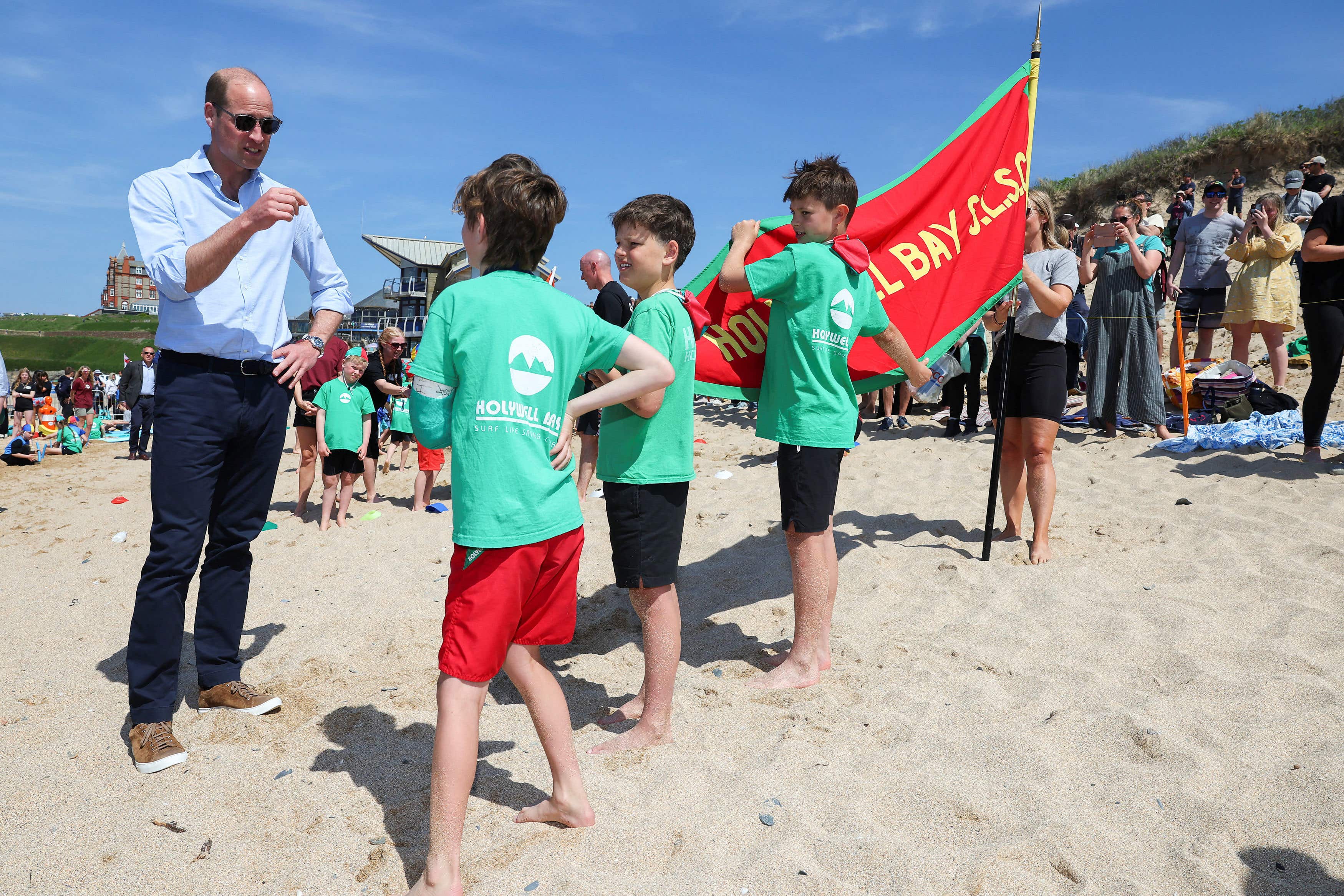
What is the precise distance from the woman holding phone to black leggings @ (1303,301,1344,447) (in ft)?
5.44

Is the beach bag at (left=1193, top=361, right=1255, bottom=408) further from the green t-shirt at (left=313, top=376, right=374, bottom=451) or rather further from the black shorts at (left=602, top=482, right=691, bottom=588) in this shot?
the green t-shirt at (left=313, top=376, right=374, bottom=451)

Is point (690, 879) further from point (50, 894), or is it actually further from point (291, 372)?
point (291, 372)

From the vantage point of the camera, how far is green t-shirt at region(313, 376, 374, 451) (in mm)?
7160

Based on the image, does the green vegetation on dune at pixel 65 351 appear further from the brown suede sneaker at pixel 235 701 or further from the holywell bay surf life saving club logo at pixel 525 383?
the holywell bay surf life saving club logo at pixel 525 383

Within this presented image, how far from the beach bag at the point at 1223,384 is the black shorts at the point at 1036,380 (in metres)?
4.64

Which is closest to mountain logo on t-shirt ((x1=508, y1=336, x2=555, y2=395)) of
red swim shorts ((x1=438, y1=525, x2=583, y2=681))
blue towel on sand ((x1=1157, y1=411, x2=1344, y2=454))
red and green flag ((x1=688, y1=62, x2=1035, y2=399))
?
red swim shorts ((x1=438, y1=525, x2=583, y2=681))

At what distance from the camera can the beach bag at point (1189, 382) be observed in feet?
28.7

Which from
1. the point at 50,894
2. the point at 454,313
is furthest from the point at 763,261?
the point at 50,894

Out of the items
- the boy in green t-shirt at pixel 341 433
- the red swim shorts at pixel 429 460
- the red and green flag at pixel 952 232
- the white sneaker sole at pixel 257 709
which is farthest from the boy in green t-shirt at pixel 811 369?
the boy in green t-shirt at pixel 341 433

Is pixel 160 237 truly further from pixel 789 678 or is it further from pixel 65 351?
pixel 65 351

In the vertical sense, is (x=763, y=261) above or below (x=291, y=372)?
above

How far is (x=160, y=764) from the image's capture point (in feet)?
8.95

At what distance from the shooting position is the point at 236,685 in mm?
3215

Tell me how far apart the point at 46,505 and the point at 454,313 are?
873cm
